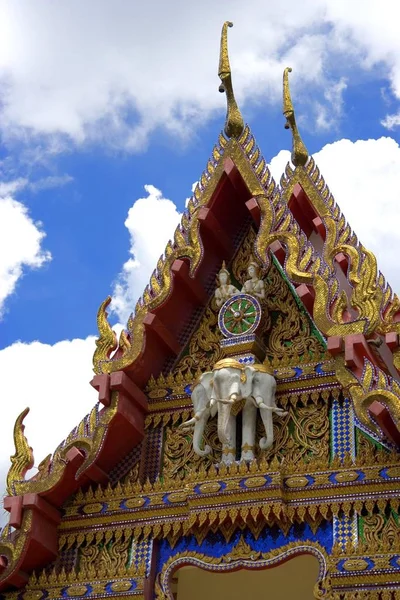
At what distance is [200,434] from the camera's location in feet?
29.4

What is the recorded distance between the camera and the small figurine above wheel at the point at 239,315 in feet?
30.8

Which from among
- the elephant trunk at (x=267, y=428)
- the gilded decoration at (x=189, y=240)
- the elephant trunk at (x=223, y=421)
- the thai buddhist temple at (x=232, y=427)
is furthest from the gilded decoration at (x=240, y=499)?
the gilded decoration at (x=189, y=240)

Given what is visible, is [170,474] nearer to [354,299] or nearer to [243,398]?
[243,398]

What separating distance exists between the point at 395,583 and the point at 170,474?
241 centimetres

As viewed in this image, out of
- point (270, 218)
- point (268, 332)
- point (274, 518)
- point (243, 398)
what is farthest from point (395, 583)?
point (270, 218)

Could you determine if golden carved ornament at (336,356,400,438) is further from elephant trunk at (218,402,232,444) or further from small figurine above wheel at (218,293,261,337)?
small figurine above wheel at (218,293,261,337)

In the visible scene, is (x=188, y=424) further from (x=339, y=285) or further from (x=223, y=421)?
→ (x=339, y=285)

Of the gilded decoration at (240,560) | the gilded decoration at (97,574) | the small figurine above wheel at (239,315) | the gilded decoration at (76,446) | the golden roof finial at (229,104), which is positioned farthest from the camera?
the golden roof finial at (229,104)

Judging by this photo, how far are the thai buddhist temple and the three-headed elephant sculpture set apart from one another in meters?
0.02

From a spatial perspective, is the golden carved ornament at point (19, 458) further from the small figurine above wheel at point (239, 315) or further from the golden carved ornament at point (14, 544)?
the small figurine above wheel at point (239, 315)

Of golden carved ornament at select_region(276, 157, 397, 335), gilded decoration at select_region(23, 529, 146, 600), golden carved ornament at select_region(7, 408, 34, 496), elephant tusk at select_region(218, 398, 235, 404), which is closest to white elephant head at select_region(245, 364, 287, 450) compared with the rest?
elephant tusk at select_region(218, 398, 235, 404)

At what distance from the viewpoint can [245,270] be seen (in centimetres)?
1011

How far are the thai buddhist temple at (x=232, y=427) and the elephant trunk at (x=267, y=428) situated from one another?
2cm

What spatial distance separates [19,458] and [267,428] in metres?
2.33
